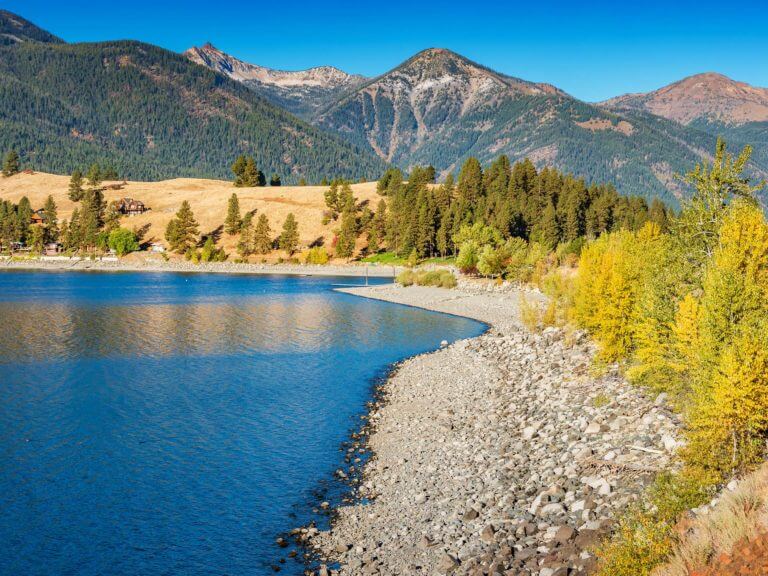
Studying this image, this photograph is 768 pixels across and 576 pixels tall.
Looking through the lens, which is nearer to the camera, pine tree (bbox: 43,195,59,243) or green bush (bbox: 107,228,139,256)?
green bush (bbox: 107,228,139,256)

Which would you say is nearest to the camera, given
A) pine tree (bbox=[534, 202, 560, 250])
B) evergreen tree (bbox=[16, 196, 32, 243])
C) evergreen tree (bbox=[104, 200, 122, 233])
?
pine tree (bbox=[534, 202, 560, 250])

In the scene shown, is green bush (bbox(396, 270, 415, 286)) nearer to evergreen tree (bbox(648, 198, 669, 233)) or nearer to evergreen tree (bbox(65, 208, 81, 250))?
evergreen tree (bbox(648, 198, 669, 233))

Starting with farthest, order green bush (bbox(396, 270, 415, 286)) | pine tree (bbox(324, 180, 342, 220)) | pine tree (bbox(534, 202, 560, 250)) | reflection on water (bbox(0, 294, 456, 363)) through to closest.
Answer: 1. pine tree (bbox(324, 180, 342, 220))
2. pine tree (bbox(534, 202, 560, 250))
3. green bush (bbox(396, 270, 415, 286))
4. reflection on water (bbox(0, 294, 456, 363))

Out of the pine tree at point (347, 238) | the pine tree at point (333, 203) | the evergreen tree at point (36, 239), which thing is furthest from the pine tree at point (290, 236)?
the evergreen tree at point (36, 239)

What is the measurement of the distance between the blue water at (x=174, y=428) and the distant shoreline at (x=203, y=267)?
246ft

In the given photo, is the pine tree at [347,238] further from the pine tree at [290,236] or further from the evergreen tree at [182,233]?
the evergreen tree at [182,233]

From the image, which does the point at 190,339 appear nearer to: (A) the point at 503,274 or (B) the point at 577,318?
(B) the point at 577,318

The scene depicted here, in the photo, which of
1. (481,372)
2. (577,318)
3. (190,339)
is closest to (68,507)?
(481,372)

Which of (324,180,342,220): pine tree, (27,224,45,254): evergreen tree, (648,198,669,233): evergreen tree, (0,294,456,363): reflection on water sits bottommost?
(0,294,456,363): reflection on water

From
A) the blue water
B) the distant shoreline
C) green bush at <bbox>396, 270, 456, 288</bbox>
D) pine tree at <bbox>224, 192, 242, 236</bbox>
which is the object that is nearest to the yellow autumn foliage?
the blue water

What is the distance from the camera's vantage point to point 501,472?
80.3ft

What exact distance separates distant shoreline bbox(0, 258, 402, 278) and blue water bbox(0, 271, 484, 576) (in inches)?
2955

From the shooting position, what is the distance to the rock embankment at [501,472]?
18.4 meters

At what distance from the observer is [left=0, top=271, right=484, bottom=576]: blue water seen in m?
21.2
